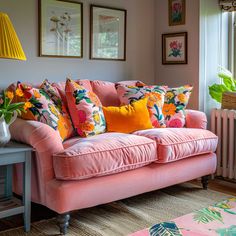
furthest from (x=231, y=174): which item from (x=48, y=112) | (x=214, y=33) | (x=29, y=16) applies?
(x=29, y=16)

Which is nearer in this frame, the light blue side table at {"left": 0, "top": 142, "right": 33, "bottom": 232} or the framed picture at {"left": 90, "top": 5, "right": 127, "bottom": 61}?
the light blue side table at {"left": 0, "top": 142, "right": 33, "bottom": 232}

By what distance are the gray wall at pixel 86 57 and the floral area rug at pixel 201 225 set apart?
1.64m

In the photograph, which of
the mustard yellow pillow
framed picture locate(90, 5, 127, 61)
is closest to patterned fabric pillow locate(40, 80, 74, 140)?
the mustard yellow pillow

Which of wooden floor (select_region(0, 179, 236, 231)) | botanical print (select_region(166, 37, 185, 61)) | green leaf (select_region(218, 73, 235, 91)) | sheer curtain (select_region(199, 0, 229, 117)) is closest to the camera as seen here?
wooden floor (select_region(0, 179, 236, 231))

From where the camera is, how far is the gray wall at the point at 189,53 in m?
3.89

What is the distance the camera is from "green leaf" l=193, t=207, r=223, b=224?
2.70m

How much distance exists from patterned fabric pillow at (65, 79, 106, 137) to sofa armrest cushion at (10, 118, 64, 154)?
1.43ft

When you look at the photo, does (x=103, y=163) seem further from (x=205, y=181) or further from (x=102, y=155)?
(x=205, y=181)

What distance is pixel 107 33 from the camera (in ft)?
12.6

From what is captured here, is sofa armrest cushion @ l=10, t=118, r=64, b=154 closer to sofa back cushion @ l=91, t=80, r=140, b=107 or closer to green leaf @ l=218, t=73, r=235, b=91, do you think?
sofa back cushion @ l=91, t=80, r=140, b=107

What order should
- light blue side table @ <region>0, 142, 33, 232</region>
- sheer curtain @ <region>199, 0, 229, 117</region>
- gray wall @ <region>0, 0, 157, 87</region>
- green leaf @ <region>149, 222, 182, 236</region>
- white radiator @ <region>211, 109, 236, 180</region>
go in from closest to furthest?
light blue side table @ <region>0, 142, 33, 232</region>, green leaf @ <region>149, 222, 182, 236</region>, gray wall @ <region>0, 0, 157, 87</region>, white radiator @ <region>211, 109, 236, 180</region>, sheer curtain @ <region>199, 0, 229, 117</region>

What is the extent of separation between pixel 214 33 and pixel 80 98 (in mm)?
1736

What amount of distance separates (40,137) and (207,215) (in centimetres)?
128

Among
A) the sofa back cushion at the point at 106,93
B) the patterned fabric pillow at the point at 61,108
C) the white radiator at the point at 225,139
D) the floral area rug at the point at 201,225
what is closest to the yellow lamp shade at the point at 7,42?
the patterned fabric pillow at the point at 61,108
